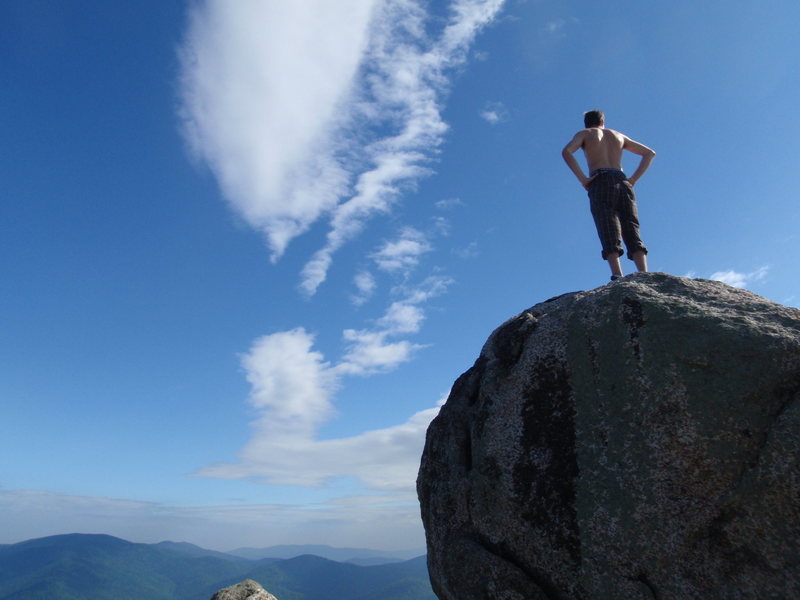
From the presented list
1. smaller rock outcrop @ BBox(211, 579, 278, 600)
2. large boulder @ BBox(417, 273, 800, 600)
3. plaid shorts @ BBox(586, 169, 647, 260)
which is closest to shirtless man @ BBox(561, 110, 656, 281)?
plaid shorts @ BBox(586, 169, 647, 260)

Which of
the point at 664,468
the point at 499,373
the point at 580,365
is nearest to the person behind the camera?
the point at 664,468

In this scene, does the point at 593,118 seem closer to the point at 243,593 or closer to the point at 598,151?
the point at 598,151

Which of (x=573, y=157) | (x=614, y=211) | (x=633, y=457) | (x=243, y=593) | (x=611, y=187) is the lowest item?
(x=243, y=593)

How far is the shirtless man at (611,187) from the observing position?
9508 millimetres

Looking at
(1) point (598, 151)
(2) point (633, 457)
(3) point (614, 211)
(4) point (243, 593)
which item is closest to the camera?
(2) point (633, 457)

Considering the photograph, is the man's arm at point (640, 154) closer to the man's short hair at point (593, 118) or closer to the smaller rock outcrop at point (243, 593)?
the man's short hair at point (593, 118)

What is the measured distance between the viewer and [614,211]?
31.7 feet

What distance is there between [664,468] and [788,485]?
115 centimetres

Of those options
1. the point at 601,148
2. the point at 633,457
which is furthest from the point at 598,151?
the point at 633,457

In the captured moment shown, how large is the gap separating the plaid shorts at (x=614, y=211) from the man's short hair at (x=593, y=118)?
1362 millimetres

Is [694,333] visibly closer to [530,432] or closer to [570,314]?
[570,314]

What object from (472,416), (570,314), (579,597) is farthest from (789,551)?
(472,416)

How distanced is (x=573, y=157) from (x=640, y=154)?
1.78 m

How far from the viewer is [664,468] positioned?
5.60 m
